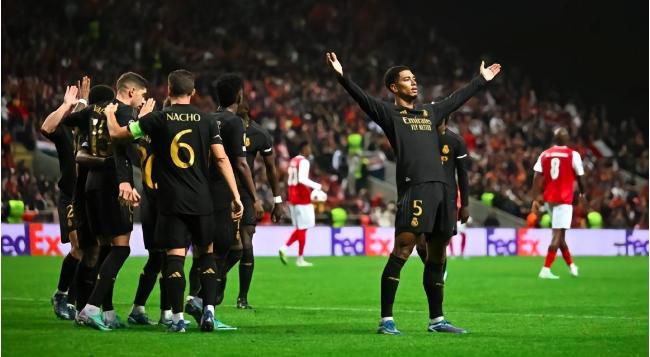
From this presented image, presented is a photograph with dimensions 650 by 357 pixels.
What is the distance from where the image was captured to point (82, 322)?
11.3m

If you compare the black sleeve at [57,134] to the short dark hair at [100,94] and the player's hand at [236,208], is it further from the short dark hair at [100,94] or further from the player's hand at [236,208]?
the player's hand at [236,208]

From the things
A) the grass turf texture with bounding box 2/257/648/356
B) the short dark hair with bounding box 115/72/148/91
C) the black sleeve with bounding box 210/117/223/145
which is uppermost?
the short dark hair with bounding box 115/72/148/91

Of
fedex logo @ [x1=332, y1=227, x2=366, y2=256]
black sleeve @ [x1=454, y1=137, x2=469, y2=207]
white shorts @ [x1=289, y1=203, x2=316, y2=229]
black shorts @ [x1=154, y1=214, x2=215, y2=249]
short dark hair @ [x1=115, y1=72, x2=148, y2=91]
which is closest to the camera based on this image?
black shorts @ [x1=154, y1=214, x2=215, y2=249]

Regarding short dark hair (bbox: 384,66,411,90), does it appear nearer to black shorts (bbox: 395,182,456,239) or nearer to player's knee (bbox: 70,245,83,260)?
black shorts (bbox: 395,182,456,239)

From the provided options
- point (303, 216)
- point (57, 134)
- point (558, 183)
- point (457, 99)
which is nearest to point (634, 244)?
point (303, 216)

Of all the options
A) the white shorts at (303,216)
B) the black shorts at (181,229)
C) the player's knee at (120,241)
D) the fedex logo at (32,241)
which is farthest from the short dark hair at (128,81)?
the fedex logo at (32,241)

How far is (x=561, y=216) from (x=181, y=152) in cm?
1148

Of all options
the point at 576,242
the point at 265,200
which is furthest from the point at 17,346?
the point at 576,242

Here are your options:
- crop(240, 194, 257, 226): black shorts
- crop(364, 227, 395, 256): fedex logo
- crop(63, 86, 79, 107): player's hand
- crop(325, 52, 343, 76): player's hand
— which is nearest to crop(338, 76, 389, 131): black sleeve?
crop(325, 52, 343, 76): player's hand

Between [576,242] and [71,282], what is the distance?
72.3 ft

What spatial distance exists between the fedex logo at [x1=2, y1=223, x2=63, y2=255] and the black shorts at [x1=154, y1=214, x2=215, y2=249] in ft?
54.4

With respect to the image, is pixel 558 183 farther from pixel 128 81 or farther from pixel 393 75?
pixel 128 81

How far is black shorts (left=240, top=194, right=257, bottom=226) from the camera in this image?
43.8ft

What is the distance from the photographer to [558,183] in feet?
68.3
